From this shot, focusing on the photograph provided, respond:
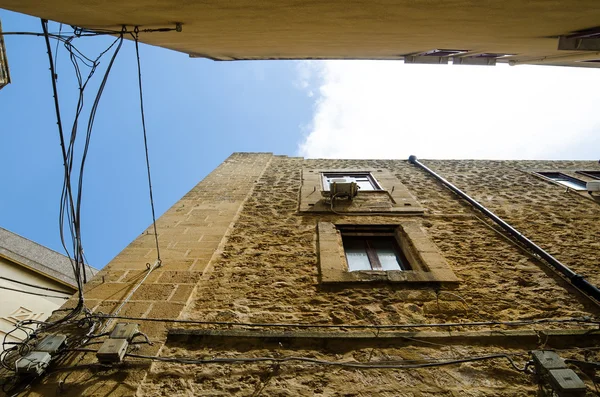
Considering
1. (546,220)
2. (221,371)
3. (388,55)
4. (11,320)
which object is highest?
(388,55)

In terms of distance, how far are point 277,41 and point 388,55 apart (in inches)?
132

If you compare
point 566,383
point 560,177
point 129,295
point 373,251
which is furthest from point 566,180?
point 129,295

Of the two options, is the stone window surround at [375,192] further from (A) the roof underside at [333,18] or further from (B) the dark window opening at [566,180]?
(B) the dark window opening at [566,180]

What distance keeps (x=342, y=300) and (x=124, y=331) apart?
2177mm

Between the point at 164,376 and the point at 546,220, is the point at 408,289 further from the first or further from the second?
the point at 546,220

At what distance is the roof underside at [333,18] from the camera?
2596mm

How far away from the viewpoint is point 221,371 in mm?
2549

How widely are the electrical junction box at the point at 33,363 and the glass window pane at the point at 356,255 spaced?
10.7 ft

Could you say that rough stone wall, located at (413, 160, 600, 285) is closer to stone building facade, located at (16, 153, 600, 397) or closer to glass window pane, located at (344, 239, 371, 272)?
stone building facade, located at (16, 153, 600, 397)

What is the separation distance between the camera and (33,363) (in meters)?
2.31

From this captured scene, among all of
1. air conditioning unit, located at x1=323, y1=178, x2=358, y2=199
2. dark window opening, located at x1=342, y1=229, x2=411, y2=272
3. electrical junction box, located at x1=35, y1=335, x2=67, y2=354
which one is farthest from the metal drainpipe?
electrical junction box, located at x1=35, y1=335, x2=67, y2=354

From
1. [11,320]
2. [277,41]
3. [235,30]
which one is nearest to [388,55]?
[277,41]

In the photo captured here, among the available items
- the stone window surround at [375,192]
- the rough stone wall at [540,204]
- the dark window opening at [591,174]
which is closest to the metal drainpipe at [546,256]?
the rough stone wall at [540,204]

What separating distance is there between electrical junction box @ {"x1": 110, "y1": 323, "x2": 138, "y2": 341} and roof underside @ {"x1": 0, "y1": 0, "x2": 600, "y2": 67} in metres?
2.68
